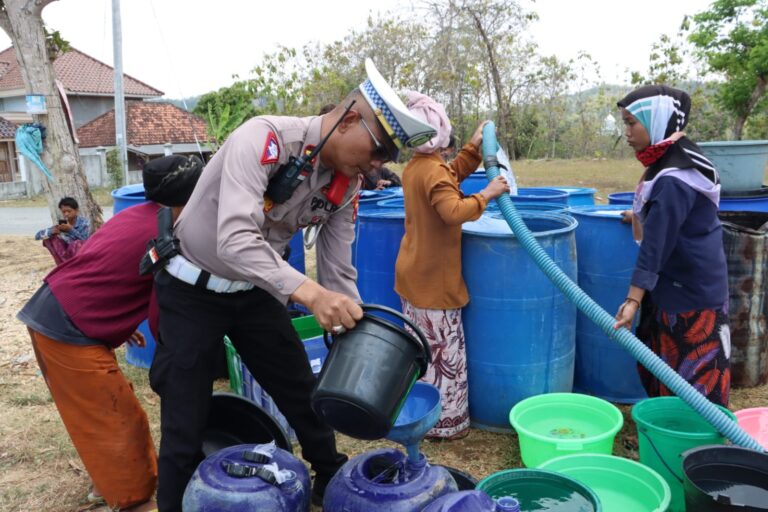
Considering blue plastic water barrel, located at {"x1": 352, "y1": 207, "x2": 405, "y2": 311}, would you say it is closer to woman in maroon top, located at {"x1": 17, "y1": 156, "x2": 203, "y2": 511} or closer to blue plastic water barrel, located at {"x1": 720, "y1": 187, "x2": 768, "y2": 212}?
woman in maroon top, located at {"x1": 17, "y1": 156, "x2": 203, "y2": 511}

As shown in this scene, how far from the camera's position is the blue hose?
2.28m

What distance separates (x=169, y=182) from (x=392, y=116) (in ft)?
3.47

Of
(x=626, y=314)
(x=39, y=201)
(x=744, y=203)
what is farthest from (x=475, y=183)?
(x=39, y=201)

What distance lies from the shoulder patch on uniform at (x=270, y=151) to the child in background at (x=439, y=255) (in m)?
1.08

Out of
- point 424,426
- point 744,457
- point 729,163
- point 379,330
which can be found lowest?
point 744,457

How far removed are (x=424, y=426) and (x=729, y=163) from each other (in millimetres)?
3108

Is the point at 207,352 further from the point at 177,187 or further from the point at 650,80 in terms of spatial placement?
the point at 650,80

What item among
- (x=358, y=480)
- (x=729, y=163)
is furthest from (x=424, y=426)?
(x=729, y=163)

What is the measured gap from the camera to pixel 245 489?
5.90ft

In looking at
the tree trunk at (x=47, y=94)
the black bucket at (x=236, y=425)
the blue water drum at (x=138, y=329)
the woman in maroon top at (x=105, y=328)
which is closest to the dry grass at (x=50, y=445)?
the blue water drum at (x=138, y=329)

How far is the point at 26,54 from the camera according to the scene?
21.5 feet

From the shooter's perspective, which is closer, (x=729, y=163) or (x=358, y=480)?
(x=358, y=480)

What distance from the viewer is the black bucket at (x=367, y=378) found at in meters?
1.66

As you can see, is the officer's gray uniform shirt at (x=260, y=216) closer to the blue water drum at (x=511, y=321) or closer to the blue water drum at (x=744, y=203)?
the blue water drum at (x=511, y=321)
